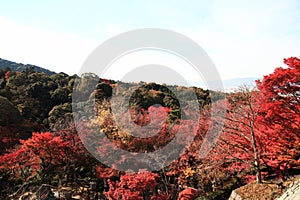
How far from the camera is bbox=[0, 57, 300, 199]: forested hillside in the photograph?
1015cm

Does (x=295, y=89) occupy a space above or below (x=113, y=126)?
above

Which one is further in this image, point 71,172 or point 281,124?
point 71,172

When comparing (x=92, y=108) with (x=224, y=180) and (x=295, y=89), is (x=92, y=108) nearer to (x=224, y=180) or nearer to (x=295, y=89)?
(x=224, y=180)

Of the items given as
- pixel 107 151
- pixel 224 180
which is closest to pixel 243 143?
pixel 224 180

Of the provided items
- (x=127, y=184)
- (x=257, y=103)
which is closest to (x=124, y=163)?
(x=127, y=184)

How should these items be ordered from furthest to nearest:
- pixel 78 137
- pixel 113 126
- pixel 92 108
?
pixel 92 108
pixel 113 126
pixel 78 137

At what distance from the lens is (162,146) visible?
699 inches

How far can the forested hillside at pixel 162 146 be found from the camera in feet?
33.3

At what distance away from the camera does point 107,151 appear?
58.4 feet

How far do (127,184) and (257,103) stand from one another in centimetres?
830

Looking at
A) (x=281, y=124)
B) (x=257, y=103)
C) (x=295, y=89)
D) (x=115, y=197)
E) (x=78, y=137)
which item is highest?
(x=295, y=89)

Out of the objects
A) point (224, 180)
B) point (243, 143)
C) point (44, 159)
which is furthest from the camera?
point (44, 159)

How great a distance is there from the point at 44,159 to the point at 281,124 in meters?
14.7

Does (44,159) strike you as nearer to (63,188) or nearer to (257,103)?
(63,188)
